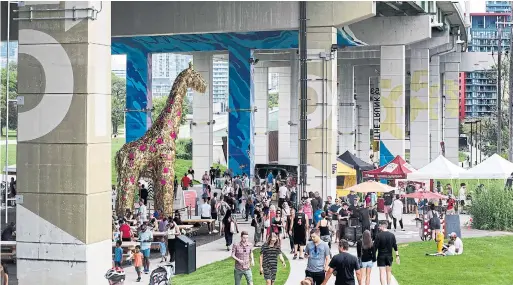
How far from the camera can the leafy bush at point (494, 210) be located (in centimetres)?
3403

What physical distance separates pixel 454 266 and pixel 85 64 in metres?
10.7

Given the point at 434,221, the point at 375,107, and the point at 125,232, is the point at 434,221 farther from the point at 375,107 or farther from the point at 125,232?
the point at 375,107

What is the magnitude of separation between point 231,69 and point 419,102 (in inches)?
523

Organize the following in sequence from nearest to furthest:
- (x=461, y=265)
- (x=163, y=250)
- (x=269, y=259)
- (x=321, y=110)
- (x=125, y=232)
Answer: (x=269, y=259) → (x=461, y=265) → (x=163, y=250) → (x=125, y=232) → (x=321, y=110)

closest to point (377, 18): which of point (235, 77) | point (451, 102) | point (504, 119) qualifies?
point (235, 77)

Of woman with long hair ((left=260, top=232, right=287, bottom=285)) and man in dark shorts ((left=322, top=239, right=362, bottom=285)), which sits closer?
man in dark shorts ((left=322, top=239, right=362, bottom=285))

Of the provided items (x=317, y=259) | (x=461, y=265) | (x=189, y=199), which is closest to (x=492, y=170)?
(x=189, y=199)

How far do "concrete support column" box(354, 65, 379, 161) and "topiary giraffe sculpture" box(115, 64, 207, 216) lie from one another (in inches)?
2334

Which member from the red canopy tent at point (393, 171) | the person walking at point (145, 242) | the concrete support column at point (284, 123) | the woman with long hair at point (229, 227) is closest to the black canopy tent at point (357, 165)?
the red canopy tent at point (393, 171)

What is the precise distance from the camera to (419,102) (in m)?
65.0

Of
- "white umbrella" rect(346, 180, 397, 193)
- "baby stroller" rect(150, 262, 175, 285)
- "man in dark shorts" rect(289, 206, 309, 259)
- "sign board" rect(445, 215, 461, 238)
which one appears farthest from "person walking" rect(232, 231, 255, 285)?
"white umbrella" rect(346, 180, 397, 193)

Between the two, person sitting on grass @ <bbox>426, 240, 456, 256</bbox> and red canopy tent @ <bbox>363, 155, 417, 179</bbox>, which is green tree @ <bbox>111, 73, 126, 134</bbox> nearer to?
Result: red canopy tent @ <bbox>363, 155, 417, 179</bbox>

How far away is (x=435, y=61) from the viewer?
7862 cm

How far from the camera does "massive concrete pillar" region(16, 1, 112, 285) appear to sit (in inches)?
788
